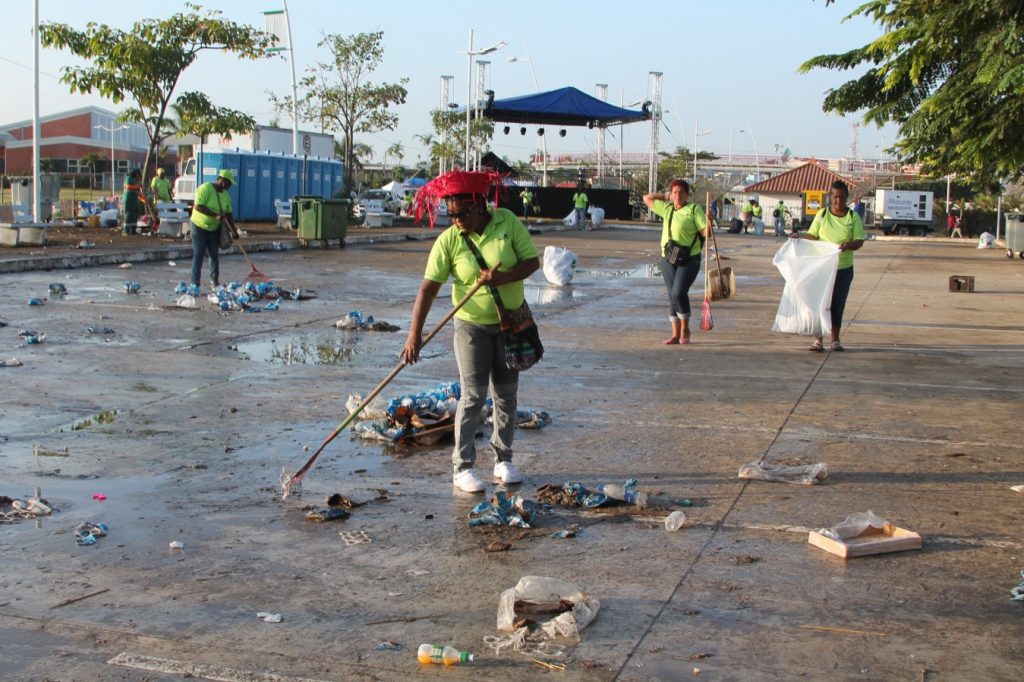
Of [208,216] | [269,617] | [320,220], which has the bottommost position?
[269,617]

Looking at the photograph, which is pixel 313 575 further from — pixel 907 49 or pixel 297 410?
pixel 907 49

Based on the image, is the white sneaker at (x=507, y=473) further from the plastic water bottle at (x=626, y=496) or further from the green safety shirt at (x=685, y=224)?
the green safety shirt at (x=685, y=224)

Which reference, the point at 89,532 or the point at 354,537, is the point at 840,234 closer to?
the point at 354,537

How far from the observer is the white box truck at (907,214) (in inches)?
2340

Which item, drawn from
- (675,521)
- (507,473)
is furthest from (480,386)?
(675,521)

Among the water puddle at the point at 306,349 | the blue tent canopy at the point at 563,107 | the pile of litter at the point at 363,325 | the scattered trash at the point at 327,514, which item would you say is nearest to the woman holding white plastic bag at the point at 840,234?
the pile of litter at the point at 363,325

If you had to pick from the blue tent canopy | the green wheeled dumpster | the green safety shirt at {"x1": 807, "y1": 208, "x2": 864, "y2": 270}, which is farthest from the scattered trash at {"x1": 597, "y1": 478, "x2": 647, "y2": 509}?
the blue tent canopy

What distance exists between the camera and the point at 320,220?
86.0 ft

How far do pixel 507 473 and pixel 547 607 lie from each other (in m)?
1.94

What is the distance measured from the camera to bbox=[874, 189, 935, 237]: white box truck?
59.4 metres

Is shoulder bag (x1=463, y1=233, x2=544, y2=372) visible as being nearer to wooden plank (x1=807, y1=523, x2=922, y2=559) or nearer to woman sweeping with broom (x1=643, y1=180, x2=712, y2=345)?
wooden plank (x1=807, y1=523, x2=922, y2=559)

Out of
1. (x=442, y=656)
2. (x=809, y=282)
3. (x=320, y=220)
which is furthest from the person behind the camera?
(x=320, y=220)

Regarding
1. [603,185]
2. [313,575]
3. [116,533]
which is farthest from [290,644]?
[603,185]

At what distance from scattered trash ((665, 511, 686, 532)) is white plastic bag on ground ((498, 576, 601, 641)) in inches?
44.7
